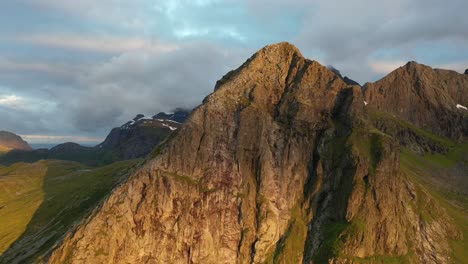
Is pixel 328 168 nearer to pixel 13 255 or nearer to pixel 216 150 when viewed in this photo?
pixel 216 150

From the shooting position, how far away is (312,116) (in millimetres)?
175500

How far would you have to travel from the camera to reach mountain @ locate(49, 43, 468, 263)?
147250mm

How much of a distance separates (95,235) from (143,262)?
65.9 ft

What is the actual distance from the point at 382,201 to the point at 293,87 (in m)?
62.9

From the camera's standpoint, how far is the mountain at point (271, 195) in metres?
147

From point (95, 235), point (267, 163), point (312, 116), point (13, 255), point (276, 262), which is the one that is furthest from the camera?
point (13, 255)

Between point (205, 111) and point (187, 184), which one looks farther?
point (205, 111)

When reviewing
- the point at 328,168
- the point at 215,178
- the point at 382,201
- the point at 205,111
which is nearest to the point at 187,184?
the point at 215,178

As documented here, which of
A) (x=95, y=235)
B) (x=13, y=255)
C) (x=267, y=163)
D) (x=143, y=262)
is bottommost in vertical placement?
(x=13, y=255)

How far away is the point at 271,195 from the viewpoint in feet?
532

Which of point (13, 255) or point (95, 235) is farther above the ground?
point (95, 235)

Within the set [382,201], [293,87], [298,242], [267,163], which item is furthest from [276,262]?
[293,87]

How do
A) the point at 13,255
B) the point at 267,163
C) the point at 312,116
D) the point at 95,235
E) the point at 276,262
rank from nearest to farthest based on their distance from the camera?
the point at 95,235 → the point at 276,262 → the point at 267,163 → the point at 312,116 → the point at 13,255

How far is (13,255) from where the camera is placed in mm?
197375
